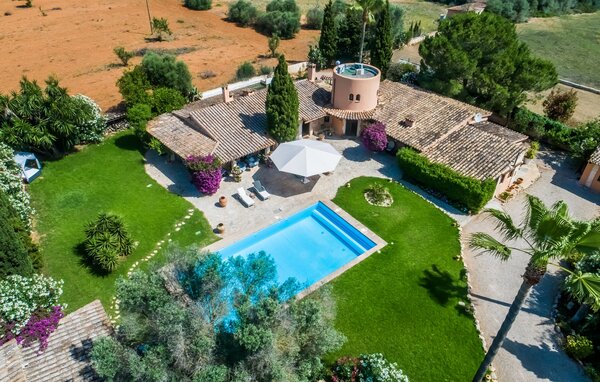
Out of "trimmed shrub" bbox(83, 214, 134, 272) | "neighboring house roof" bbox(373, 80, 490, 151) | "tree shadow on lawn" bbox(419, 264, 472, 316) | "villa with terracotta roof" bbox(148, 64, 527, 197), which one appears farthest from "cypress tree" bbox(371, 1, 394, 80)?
"trimmed shrub" bbox(83, 214, 134, 272)

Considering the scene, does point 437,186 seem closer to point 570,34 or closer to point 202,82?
point 202,82

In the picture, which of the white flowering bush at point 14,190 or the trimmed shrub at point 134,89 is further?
the trimmed shrub at point 134,89

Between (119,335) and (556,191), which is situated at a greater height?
(119,335)

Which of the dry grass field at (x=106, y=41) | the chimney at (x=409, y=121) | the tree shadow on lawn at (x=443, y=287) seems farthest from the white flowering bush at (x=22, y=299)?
the chimney at (x=409, y=121)

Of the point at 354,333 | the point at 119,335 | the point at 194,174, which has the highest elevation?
the point at 119,335

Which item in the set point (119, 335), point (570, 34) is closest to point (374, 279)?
point (119, 335)

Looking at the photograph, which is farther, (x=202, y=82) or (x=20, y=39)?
(x=20, y=39)

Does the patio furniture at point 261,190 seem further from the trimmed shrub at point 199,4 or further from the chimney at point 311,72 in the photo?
the trimmed shrub at point 199,4
